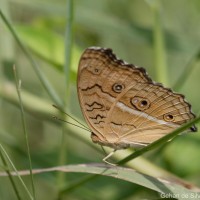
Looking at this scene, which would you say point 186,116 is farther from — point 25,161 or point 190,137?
point 25,161

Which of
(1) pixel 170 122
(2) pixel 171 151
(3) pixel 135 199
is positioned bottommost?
(3) pixel 135 199

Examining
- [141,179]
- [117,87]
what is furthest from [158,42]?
[141,179]

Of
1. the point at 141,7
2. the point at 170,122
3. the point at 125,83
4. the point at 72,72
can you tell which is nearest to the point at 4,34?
the point at 72,72

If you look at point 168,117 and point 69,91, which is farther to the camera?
point 69,91

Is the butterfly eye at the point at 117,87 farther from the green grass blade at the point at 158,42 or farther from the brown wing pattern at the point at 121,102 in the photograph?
the green grass blade at the point at 158,42

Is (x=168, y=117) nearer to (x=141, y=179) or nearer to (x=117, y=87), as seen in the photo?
(x=117, y=87)

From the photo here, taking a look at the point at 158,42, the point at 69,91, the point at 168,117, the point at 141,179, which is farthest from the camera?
the point at 158,42

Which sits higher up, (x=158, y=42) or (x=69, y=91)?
(x=158, y=42)
